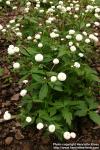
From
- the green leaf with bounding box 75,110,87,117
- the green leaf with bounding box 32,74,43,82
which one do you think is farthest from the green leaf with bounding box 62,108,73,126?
the green leaf with bounding box 32,74,43,82

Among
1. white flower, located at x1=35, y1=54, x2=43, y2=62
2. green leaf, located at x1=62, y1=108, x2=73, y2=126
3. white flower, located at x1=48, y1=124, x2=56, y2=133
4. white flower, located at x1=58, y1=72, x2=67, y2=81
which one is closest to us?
white flower, located at x1=48, y1=124, x2=56, y2=133

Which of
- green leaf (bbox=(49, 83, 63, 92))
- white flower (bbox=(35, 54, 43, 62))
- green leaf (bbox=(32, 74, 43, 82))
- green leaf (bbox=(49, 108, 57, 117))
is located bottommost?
green leaf (bbox=(49, 108, 57, 117))

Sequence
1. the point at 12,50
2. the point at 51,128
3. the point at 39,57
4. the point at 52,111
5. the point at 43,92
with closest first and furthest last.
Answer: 1. the point at 51,128
2. the point at 43,92
3. the point at 52,111
4. the point at 39,57
5. the point at 12,50

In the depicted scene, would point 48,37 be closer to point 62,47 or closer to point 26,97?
point 62,47

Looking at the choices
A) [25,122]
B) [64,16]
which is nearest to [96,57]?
[64,16]

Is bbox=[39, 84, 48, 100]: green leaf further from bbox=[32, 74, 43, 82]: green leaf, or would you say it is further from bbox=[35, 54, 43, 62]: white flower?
bbox=[35, 54, 43, 62]: white flower

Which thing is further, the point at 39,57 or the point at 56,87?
the point at 39,57

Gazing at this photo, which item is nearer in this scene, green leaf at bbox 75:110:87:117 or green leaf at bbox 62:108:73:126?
green leaf at bbox 62:108:73:126

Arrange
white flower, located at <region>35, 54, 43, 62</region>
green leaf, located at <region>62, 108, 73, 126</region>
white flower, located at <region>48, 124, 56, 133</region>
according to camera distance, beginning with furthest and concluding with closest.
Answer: white flower, located at <region>35, 54, 43, 62</region> → green leaf, located at <region>62, 108, 73, 126</region> → white flower, located at <region>48, 124, 56, 133</region>

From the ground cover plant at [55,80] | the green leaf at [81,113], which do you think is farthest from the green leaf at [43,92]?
the green leaf at [81,113]

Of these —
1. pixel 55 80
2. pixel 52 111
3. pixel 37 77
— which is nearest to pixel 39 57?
pixel 37 77

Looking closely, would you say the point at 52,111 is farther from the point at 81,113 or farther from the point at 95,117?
the point at 95,117
